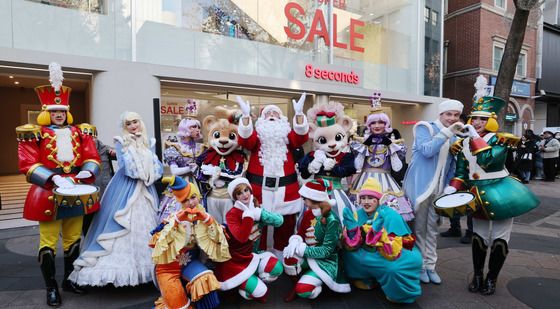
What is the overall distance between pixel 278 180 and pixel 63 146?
2021mm

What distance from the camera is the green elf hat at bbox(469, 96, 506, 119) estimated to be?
3219 mm

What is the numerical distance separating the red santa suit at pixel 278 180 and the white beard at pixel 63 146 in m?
1.57

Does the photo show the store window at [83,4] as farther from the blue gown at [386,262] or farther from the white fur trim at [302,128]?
the blue gown at [386,262]

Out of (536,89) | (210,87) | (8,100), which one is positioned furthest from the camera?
(536,89)

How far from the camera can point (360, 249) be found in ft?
10.5

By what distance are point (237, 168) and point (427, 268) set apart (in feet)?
7.31

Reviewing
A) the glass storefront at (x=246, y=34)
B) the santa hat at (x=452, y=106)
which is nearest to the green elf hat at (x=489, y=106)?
the santa hat at (x=452, y=106)

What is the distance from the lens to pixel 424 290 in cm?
340

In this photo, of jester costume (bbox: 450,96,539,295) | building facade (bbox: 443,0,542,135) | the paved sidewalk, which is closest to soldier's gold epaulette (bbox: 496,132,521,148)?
jester costume (bbox: 450,96,539,295)

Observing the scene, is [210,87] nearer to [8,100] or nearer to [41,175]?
[41,175]

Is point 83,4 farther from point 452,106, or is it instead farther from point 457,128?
point 457,128

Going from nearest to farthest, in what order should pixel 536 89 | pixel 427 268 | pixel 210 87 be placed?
pixel 427 268
pixel 210 87
pixel 536 89

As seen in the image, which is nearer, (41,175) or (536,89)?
(41,175)

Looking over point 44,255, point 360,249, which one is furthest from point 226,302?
point 44,255
